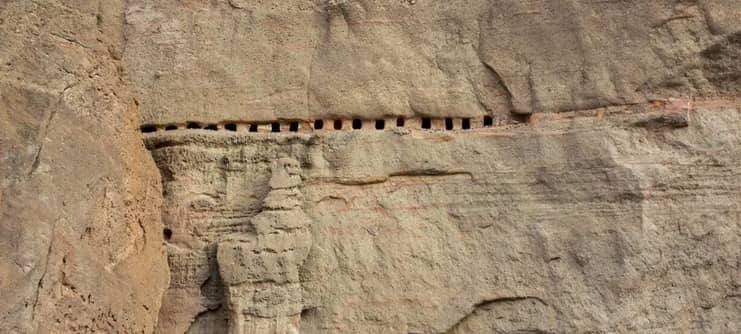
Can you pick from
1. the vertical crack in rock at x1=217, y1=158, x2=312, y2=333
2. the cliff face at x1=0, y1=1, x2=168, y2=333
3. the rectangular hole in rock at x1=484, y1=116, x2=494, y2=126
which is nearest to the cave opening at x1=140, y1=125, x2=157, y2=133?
the cliff face at x1=0, y1=1, x2=168, y2=333

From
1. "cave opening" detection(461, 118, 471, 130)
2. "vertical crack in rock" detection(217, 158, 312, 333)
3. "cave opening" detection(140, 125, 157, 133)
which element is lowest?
"vertical crack in rock" detection(217, 158, 312, 333)

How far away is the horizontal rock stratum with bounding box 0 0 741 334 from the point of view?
4.89 m

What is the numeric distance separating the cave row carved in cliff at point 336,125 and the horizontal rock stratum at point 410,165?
0.04 ft

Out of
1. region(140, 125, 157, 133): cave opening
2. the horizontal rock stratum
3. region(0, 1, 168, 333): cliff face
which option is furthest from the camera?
region(140, 125, 157, 133): cave opening

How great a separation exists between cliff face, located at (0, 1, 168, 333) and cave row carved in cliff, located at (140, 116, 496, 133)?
1.95ft

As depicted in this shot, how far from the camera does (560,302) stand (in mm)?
4980

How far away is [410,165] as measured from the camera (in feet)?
17.3

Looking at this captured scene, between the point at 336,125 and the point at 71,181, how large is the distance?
5.59ft

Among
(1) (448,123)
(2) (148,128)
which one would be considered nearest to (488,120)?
(1) (448,123)

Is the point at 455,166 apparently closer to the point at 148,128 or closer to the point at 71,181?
the point at 148,128

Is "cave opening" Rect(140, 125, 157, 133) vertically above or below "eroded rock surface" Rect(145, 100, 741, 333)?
above

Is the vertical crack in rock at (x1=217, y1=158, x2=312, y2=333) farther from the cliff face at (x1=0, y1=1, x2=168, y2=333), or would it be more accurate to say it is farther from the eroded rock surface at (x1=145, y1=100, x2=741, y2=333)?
the cliff face at (x1=0, y1=1, x2=168, y2=333)

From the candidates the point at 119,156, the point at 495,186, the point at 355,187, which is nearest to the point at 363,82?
the point at 355,187

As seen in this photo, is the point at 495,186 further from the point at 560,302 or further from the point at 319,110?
the point at 319,110
